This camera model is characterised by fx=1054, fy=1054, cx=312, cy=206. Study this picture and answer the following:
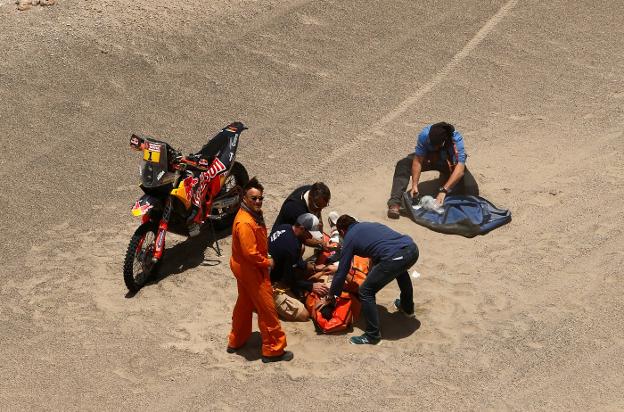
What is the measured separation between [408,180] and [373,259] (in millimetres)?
3143

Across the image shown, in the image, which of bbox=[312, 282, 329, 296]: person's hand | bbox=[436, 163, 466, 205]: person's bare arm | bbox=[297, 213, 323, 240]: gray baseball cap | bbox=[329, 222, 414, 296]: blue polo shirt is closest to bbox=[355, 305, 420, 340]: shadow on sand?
bbox=[312, 282, 329, 296]: person's hand

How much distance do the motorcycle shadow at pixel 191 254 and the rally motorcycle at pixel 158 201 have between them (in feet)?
0.97

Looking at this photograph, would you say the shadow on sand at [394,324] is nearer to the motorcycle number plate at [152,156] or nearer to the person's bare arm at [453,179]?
the person's bare arm at [453,179]

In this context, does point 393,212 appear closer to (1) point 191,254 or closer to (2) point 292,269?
(2) point 292,269

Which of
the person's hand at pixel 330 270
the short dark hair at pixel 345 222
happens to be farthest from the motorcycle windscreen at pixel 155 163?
the short dark hair at pixel 345 222

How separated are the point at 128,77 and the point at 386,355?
305 inches

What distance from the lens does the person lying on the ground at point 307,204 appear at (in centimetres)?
1063

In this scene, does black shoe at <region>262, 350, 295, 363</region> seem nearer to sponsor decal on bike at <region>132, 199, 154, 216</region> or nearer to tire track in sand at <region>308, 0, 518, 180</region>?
sponsor decal on bike at <region>132, 199, 154, 216</region>

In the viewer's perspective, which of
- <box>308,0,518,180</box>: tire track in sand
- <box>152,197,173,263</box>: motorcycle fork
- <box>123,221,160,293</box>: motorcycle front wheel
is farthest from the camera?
<box>308,0,518,180</box>: tire track in sand

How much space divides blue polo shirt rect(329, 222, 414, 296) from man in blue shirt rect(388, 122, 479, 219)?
101 inches

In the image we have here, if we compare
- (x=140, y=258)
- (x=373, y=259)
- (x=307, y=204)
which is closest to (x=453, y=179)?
(x=307, y=204)

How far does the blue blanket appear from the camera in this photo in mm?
11953

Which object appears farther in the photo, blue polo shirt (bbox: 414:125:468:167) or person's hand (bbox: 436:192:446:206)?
blue polo shirt (bbox: 414:125:468:167)

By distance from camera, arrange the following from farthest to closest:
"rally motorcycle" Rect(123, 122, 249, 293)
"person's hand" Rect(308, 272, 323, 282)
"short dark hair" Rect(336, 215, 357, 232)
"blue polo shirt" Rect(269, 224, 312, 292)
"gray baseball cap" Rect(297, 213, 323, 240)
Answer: "rally motorcycle" Rect(123, 122, 249, 293) < "person's hand" Rect(308, 272, 323, 282) < "gray baseball cap" Rect(297, 213, 323, 240) < "blue polo shirt" Rect(269, 224, 312, 292) < "short dark hair" Rect(336, 215, 357, 232)
